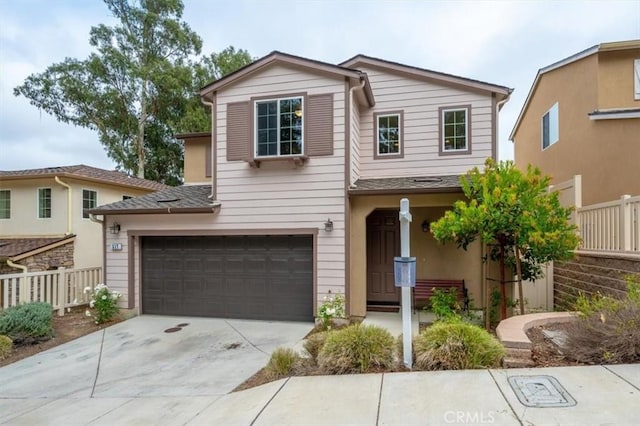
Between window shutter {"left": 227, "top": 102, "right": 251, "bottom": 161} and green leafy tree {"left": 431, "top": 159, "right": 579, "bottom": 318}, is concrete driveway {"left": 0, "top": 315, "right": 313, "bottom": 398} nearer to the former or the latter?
green leafy tree {"left": 431, "top": 159, "right": 579, "bottom": 318}

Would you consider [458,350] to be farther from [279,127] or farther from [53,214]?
[53,214]

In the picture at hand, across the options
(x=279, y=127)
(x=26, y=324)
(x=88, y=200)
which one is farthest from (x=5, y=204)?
(x=279, y=127)

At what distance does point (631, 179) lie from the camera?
9.34m

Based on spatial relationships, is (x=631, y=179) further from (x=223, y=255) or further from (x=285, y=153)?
(x=223, y=255)

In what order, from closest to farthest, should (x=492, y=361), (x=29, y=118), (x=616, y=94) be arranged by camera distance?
(x=492, y=361) → (x=616, y=94) → (x=29, y=118)

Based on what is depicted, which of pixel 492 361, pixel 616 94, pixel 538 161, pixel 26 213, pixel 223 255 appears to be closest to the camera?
pixel 492 361

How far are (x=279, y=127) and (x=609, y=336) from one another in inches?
270

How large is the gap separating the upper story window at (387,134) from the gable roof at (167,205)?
429 cm

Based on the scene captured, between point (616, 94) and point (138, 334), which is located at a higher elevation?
point (616, 94)

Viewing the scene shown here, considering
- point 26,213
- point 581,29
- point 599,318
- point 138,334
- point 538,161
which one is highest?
point 581,29

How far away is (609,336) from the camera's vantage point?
12.7 ft

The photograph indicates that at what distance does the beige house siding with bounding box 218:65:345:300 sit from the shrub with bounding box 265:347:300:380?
3272 millimetres

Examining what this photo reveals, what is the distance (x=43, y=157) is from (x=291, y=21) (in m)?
20.0

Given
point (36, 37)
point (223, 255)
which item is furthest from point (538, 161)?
point (36, 37)
